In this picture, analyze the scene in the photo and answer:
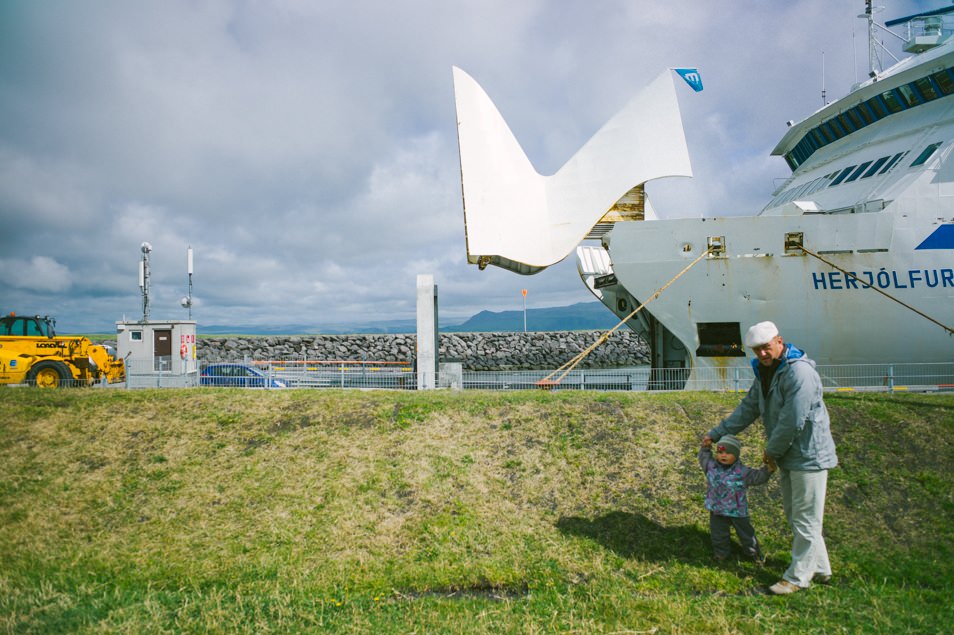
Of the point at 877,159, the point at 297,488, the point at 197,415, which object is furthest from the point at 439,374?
the point at 877,159

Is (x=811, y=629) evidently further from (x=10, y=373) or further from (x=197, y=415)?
(x=10, y=373)

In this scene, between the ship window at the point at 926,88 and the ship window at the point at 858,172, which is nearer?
the ship window at the point at 926,88

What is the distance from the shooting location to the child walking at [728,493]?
4785 mm

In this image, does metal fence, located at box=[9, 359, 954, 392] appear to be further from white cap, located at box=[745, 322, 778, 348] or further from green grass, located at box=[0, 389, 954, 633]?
white cap, located at box=[745, 322, 778, 348]

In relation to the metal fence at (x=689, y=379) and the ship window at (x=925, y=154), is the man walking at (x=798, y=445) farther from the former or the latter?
the ship window at (x=925, y=154)

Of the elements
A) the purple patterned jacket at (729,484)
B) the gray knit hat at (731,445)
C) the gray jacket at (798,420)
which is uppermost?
the gray jacket at (798,420)

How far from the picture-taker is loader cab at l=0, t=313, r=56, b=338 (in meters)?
14.5

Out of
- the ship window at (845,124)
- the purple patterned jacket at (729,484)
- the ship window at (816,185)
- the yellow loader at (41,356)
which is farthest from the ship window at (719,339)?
the yellow loader at (41,356)

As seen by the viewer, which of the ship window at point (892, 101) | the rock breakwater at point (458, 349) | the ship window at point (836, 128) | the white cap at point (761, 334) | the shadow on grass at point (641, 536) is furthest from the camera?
the rock breakwater at point (458, 349)

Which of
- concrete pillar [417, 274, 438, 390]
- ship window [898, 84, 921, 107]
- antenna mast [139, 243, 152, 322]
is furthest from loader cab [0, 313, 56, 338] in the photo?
ship window [898, 84, 921, 107]

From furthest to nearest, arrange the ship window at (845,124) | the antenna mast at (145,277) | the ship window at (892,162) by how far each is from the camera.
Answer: the antenna mast at (145,277) < the ship window at (845,124) < the ship window at (892,162)

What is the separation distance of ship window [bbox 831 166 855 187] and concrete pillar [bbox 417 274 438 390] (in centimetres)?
1002

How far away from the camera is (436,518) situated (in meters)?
5.82

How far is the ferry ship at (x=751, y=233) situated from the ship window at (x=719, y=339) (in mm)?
29
